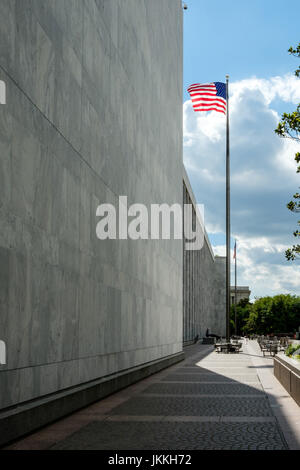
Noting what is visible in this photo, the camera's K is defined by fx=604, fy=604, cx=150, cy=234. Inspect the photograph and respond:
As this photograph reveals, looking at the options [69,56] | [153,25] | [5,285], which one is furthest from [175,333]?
[5,285]

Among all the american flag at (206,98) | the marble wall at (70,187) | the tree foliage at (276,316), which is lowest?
the tree foliage at (276,316)

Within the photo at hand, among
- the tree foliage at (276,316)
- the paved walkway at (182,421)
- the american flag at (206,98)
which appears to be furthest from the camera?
the tree foliage at (276,316)

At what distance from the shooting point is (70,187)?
11672mm

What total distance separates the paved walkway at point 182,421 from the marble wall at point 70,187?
0.79m

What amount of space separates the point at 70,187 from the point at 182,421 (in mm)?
4807

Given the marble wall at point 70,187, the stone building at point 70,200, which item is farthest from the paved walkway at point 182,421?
the marble wall at point 70,187

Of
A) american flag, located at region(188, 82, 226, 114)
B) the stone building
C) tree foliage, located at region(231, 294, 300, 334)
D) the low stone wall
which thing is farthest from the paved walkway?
tree foliage, located at region(231, 294, 300, 334)

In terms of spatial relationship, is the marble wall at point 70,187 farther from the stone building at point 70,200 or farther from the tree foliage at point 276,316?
the tree foliage at point 276,316

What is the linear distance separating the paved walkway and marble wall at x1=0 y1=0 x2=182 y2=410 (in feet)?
2.60

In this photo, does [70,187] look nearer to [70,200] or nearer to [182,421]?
[70,200]

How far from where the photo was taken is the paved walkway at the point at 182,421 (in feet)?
27.8

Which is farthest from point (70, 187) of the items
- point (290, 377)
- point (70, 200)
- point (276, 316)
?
point (276, 316)

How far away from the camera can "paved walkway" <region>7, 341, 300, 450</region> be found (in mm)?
8469

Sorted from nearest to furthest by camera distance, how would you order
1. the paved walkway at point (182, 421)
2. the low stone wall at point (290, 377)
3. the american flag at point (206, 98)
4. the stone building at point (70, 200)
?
the paved walkway at point (182, 421)
the stone building at point (70, 200)
the low stone wall at point (290, 377)
the american flag at point (206, 98)
